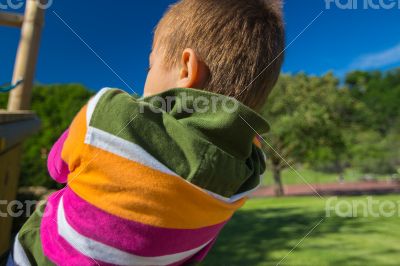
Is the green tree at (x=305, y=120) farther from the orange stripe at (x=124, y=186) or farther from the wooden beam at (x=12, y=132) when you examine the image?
the orange stripe at (x=124, y=186)

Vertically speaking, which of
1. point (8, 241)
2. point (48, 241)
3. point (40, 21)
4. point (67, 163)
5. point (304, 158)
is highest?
point (40, 21)

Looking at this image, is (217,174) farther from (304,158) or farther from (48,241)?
(304,158)

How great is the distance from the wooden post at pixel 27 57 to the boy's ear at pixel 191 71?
0.74 meters

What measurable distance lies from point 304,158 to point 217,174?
8108 mm

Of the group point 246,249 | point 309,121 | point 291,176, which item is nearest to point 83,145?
point 246,249

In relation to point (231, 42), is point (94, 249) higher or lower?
lower

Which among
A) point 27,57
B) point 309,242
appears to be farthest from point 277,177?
point 27,57

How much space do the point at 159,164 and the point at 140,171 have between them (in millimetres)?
22

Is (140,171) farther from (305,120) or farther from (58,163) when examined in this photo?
(305,120)

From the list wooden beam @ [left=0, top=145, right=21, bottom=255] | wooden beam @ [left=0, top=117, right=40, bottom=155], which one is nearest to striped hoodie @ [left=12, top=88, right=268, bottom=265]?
wooden beam @ [left=0, top=117, right=40, bottom=155]

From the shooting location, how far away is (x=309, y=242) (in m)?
2.23

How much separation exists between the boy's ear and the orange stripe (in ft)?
0.43

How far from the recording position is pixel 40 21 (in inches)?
43.9

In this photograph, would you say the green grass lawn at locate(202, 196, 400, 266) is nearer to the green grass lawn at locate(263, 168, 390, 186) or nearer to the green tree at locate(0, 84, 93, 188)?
the green tree at locate(0, 84, 93, 188)
